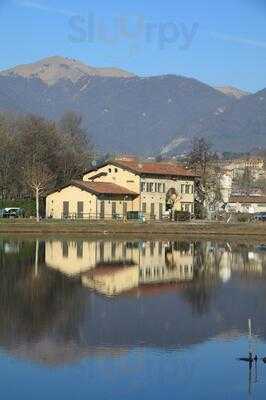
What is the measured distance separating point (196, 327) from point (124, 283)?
31.9 ft

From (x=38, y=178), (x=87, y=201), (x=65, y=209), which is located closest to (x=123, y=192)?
(x=87, y=201)

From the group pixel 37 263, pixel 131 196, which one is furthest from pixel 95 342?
A: pixel 131 196

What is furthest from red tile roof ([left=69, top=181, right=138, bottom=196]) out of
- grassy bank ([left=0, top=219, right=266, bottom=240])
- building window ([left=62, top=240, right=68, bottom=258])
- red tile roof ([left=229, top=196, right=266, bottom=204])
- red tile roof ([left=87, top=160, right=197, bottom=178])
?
red tile roof ([left=229, top=196, right=266, bottom=204])

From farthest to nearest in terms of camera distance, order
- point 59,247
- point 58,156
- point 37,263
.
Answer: point 58,156
point 59,247
point 37,263

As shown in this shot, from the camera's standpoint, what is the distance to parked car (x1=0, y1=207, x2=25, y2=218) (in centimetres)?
7038

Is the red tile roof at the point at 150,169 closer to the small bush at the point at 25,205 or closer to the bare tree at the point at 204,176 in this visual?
the bare tree at the point at 204,176

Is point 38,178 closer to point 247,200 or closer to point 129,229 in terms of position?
point 129,229

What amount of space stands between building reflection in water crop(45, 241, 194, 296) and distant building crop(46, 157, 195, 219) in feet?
48.1

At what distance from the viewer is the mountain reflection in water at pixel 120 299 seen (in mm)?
19656

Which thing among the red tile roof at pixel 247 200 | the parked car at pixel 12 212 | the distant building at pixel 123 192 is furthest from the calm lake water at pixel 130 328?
the red tile roof at pixel 247 200

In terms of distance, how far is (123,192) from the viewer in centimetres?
6975

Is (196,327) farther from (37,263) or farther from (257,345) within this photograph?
(37,263)

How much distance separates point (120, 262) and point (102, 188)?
29.1 meters

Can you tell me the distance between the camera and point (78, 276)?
33531 mm
